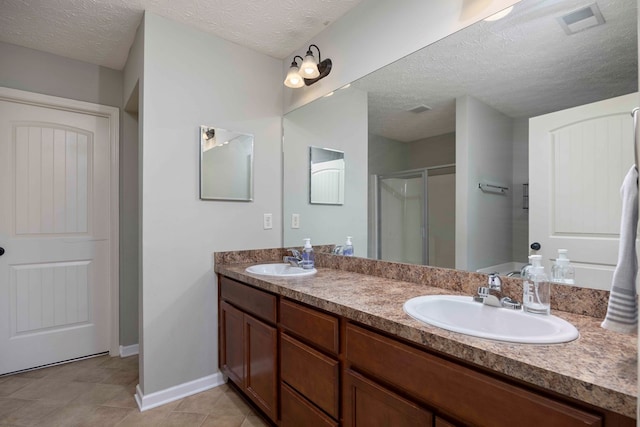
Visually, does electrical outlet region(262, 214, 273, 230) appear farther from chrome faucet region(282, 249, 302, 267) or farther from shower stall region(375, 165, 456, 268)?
shower stall region(375, 165, 456, 268)

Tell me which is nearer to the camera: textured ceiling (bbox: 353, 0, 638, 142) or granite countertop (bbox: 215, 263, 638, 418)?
granite countertop (bbox: 215, 263, 638, 418)

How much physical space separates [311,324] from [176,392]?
127 cm

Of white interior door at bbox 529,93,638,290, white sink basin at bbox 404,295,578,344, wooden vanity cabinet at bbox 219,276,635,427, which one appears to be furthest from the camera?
white interior door at bbox 529,93,638,290

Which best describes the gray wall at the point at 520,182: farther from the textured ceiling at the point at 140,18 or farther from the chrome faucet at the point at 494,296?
the textured ceiling at the point at 140,18

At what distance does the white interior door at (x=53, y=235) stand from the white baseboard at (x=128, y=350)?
15 cm

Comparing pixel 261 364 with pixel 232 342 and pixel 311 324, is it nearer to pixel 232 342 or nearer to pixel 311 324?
pixel 232 342

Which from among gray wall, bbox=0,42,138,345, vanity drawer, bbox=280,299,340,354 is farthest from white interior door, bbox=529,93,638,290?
gray wall, bbox=0,42,138,345

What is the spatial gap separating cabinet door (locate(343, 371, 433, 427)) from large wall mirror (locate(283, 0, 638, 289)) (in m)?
0.68

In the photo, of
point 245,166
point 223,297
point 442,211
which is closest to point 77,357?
point 223,297

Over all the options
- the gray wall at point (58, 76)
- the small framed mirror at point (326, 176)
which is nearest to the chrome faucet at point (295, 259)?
the small framed mirror at point (326, 176)

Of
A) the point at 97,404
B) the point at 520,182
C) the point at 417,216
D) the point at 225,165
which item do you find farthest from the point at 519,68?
the point at 97,404

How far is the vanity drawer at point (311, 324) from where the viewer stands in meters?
1.26

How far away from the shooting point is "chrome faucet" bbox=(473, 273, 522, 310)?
46.1 inches

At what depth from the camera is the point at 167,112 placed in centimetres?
199
